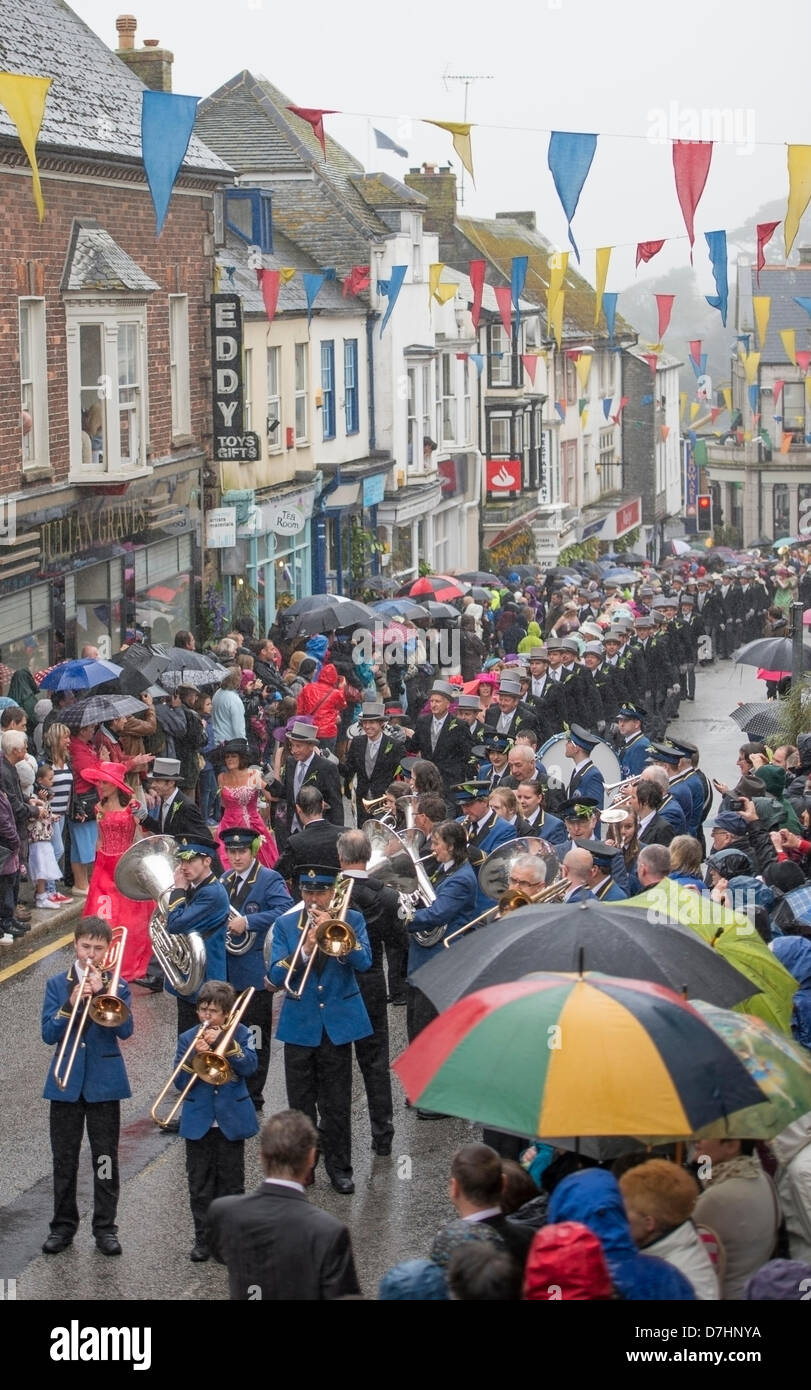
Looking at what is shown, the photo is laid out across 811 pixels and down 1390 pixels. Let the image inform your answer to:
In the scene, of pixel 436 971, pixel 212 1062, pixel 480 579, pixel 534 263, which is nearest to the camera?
pixel 436 971

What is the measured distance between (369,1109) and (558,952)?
338 cm

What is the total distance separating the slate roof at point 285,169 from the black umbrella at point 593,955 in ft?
96.1

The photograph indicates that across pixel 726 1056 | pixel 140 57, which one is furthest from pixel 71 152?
pixel 726 1056

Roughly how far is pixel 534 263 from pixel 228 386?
33.5 m

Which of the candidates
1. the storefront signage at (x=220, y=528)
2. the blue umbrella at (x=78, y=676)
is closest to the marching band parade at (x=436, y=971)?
the blue umbrella at (x=78, y=676)

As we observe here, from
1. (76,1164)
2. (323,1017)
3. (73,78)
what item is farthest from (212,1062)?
(73,78)

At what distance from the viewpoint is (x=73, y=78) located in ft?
77.7

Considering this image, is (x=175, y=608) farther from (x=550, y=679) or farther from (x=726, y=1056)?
(x=726, y=1056)

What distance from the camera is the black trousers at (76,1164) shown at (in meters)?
8.84

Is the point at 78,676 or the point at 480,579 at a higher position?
the point at 78,676

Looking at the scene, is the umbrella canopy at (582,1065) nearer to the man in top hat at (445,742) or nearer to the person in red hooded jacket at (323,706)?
the man in top hat at (445,742)

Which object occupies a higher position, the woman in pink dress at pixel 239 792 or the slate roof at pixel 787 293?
the slate roof at pixel 787 293

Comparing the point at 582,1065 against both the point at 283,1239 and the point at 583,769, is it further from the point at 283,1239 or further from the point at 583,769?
the point at 583,769

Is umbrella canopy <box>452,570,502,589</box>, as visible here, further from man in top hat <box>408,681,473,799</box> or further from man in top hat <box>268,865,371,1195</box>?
man in top hat <box>268,865,371,1195</box>
